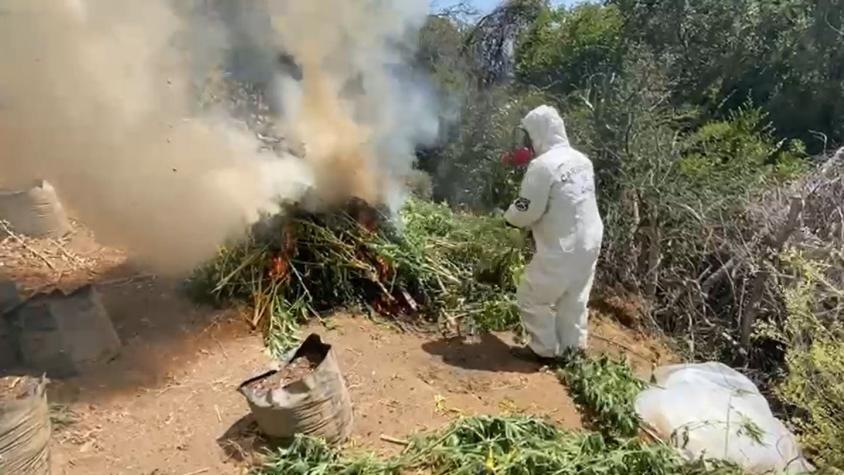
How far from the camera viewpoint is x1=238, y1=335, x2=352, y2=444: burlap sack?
3889 millimetres

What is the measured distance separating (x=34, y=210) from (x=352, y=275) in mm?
3626

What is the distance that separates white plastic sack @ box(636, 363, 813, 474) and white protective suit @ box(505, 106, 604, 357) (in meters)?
0.79

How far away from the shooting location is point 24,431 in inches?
133

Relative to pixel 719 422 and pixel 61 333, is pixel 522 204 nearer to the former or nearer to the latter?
pixel 719 422

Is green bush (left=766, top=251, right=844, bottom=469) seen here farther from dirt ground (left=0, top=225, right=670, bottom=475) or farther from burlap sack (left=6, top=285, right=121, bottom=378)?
burlap sack (left=6, top=285, right=121, bottom=378)

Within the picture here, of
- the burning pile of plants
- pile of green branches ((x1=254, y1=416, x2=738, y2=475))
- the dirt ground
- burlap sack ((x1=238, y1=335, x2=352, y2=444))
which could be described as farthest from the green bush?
burlap sack ((x1=238, y1=335, x2=352, y2=444))

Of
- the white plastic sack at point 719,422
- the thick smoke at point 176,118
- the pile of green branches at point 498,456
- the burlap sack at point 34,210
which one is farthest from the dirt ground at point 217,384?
the burlap sack at point 34,210

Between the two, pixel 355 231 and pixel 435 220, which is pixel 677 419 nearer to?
pixel 355 231

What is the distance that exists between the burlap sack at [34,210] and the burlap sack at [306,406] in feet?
14.8

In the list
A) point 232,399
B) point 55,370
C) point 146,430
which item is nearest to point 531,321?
point 232,399

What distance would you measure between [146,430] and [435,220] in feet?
12.0

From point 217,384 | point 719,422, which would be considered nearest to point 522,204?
point 719,422

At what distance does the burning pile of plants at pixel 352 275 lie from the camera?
5672 millimetres

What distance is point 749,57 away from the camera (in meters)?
12.2
